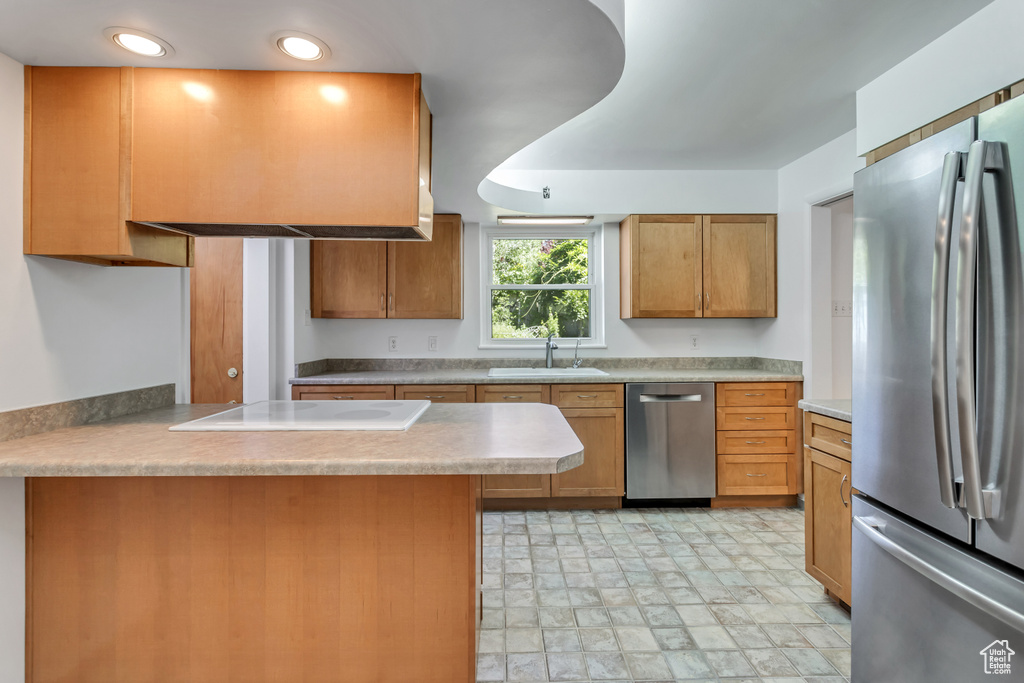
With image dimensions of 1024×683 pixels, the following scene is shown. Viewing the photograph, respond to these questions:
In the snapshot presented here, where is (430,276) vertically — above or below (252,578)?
above

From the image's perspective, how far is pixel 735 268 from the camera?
3.78 meters

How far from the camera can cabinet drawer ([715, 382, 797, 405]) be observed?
3.50 meters

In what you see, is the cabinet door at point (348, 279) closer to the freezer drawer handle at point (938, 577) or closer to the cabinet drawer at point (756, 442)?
the cabinet drawer at point (756, 442)

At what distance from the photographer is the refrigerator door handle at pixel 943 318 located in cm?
116

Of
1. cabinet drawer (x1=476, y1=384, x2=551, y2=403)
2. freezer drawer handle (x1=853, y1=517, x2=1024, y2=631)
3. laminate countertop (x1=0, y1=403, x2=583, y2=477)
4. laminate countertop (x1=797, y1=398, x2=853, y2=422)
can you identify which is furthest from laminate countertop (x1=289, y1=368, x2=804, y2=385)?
freezer drawer handle (x1=853, y1=517, x2=1024, y2=631)

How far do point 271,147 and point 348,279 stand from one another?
232 centimetres

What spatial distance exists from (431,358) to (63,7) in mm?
3073

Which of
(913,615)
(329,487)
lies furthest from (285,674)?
(913,615)

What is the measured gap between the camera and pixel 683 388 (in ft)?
11.4

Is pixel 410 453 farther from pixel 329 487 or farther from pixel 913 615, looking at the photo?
pixel 913 615

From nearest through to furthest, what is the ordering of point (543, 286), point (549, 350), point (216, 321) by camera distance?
1. point (216, 321)
2. point (549, 350)
3. point (543, 286)

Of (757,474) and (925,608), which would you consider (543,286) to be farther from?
(925,608)

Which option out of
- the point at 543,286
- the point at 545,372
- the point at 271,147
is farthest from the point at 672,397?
the point at 271,147

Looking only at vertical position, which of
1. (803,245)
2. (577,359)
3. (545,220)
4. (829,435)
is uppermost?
(545,220)
